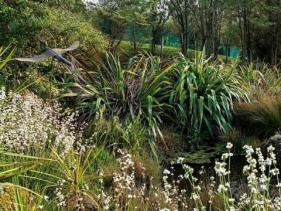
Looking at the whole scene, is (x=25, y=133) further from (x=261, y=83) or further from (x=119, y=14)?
(x=119, y=14)

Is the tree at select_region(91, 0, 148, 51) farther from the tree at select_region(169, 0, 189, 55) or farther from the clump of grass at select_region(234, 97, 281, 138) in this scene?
the clump of grass at select_region(234, 97, 281, 138)

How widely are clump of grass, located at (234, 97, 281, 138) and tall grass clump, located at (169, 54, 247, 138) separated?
210 mm

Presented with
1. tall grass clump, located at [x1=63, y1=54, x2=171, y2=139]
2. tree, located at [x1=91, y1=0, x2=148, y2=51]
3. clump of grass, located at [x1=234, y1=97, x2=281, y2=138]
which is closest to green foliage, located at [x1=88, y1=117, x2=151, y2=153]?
tall grass clump, located at [x1=63, y1=54, x2=171, y2=139]

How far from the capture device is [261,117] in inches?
299

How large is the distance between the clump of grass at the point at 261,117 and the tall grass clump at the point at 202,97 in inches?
8.3

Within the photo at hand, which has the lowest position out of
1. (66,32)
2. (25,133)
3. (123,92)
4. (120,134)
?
(120,134)

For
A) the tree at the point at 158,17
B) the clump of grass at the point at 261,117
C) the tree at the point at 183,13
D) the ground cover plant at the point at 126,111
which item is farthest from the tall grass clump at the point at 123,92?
the tree at the point at 158,17

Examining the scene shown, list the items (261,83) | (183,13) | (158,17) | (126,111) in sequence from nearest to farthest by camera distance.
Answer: (126,111) → (261,83) → (183,13) → (158,17)

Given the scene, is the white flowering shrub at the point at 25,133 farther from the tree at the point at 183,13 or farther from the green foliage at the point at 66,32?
the tree at the point at 183,13

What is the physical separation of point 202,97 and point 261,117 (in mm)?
953

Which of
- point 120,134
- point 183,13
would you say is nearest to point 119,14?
point 183,13

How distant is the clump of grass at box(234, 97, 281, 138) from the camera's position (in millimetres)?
7488

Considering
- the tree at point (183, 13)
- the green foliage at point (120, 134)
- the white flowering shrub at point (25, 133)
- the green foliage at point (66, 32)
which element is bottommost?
the green foliage at point (120, 134)

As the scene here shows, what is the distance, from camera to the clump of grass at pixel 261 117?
749 centimetres
